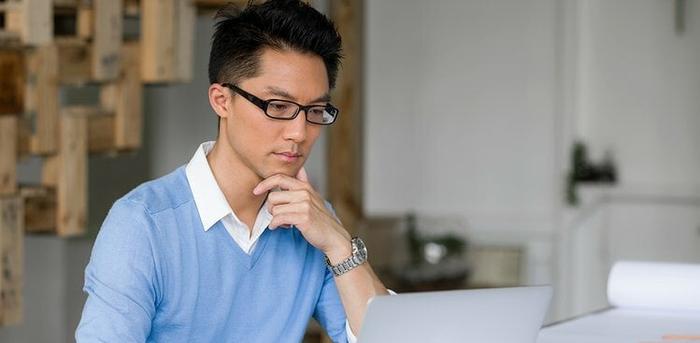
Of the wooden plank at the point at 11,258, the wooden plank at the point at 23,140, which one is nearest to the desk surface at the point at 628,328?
the wooden plank at the point at 11,258

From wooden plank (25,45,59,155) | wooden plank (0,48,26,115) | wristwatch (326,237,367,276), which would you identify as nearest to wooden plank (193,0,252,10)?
wooden plank (25,45,59,155)

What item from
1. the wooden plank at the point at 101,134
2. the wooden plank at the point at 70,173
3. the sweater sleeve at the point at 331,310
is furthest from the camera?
the wooden plank at the point at 101,134

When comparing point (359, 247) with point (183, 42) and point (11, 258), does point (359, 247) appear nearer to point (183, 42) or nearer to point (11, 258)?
point (11, 258)

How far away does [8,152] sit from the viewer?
3623 mm

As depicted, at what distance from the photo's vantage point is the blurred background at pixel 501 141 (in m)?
5.71

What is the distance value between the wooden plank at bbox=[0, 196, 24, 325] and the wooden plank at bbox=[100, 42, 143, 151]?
48cm

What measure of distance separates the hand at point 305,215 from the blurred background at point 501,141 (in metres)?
3.56

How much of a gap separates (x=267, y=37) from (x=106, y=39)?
6.63 ft

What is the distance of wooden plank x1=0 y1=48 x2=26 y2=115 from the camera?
3.61m

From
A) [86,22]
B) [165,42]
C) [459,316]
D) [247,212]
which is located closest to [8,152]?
[86,22]

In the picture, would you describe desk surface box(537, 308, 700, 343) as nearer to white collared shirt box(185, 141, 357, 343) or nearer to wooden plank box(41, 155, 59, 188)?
white collared shirt box(185, 141, 357, 343)

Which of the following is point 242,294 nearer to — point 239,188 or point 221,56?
point 239,188

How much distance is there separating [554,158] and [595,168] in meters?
0.22

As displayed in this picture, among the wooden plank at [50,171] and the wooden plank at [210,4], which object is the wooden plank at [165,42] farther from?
the wooden plank at [50,171]
